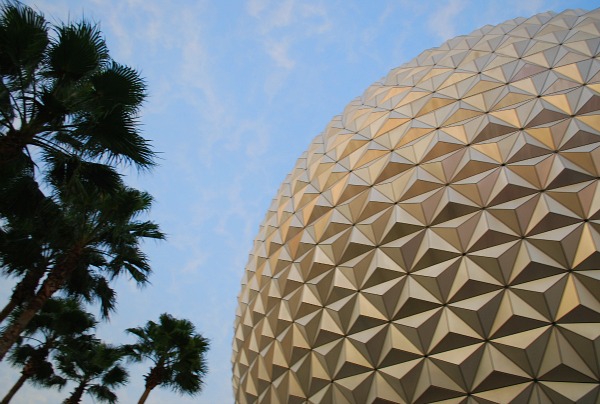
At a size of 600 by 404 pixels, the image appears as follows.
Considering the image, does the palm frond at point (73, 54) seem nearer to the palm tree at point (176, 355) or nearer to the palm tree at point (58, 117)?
the palm tree at point (58, 117)

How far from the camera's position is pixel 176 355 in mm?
16328

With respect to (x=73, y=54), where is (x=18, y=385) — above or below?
below

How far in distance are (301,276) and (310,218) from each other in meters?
1.85

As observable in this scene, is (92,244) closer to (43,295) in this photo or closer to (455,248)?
Answer: (43,295)

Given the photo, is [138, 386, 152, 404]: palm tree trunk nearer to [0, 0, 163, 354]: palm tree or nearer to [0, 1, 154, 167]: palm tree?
[0, 0, 163, 354]: palm tree

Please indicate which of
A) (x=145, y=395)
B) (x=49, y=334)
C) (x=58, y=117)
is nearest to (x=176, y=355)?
(x=145, y=395)

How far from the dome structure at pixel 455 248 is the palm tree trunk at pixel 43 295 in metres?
5.75

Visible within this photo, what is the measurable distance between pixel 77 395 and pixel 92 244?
25.6ft

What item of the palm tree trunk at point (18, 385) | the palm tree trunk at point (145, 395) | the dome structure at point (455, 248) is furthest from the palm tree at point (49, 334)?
the dome structure at point (455, 248)

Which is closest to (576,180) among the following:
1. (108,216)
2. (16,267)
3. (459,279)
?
(459,279)

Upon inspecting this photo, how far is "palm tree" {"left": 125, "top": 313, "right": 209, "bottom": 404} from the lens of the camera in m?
16.0

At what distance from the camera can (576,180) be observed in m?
8.41

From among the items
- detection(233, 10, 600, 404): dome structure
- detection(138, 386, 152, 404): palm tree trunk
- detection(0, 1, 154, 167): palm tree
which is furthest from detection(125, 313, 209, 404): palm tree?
detection(0, 1, 154, 167): palm tree

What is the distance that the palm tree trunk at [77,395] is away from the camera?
16000 mm
